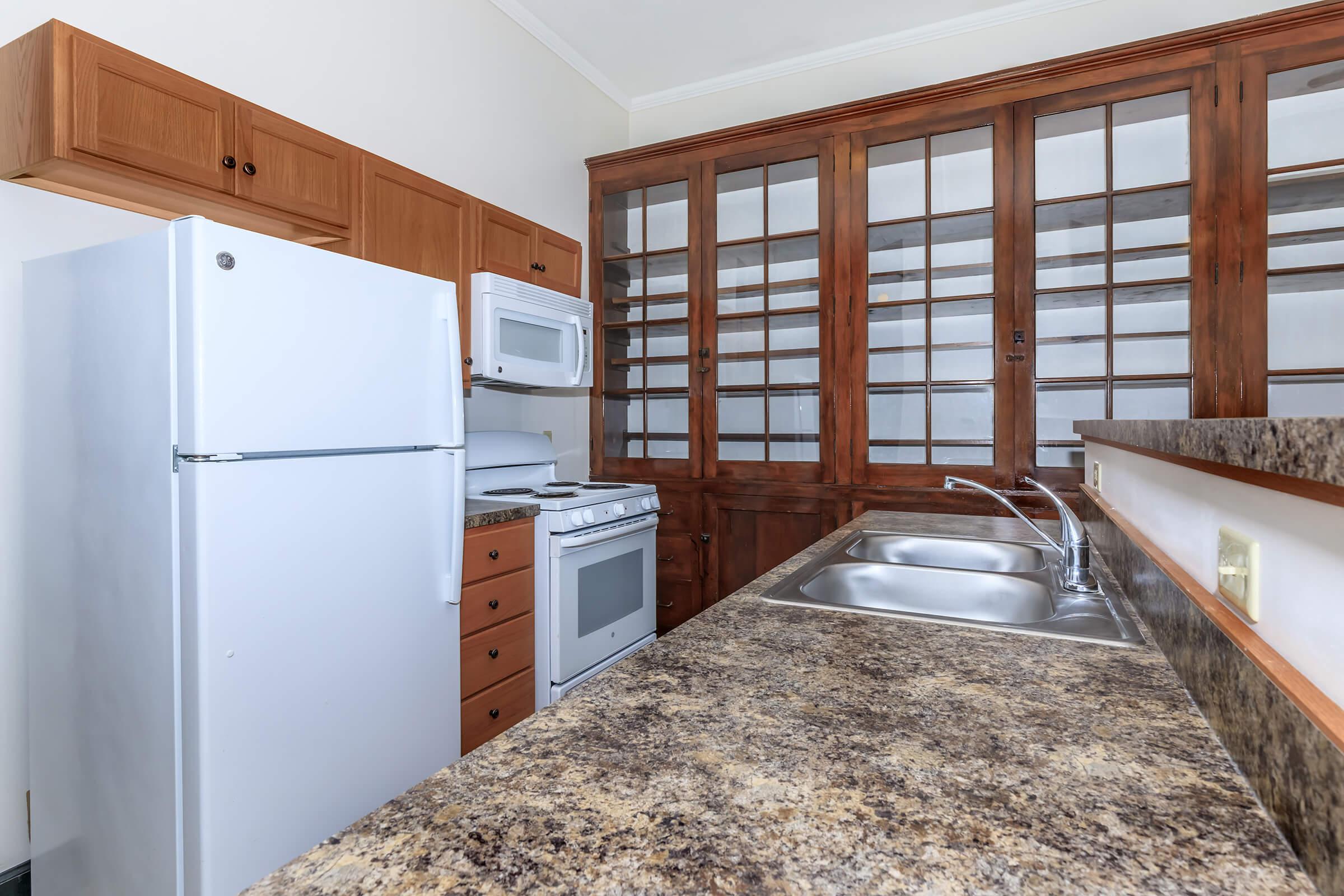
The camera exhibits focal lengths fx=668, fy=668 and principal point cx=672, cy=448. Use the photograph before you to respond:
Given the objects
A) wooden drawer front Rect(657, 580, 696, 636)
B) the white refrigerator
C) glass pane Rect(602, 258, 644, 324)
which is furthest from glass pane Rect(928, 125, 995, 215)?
the white refrigerator

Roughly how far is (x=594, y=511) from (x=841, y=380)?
1307mm

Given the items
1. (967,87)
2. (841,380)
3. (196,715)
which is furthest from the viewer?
(841,380)

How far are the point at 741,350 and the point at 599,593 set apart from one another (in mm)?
1414

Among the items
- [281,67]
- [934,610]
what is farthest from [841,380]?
[281,67]

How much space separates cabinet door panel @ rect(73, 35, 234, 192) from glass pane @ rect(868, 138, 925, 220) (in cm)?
247

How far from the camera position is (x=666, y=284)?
3.52 m

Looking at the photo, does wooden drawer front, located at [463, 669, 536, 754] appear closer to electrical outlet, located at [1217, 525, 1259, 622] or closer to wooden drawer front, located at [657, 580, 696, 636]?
wooden drawer front, located at [657, 580, 696, 636]

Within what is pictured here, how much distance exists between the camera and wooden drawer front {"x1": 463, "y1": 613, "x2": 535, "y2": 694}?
82.1 inches

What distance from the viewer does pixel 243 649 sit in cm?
137

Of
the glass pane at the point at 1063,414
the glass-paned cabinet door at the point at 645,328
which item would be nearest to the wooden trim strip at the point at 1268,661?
the glass pane at the point at 1063,414

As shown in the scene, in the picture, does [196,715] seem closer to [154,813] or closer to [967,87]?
[154,813]

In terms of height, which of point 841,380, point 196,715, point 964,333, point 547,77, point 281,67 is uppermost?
point 547,77

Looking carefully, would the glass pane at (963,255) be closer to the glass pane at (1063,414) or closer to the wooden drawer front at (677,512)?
the glass pane at (1063,414)

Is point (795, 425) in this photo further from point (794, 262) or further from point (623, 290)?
point (623, 290)
